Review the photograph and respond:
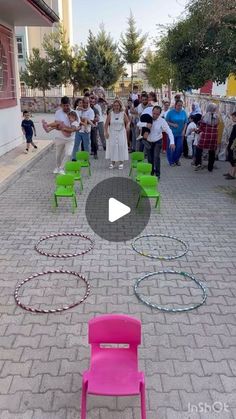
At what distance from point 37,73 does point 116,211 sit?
29.7m

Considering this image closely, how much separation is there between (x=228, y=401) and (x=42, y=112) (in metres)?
34.4

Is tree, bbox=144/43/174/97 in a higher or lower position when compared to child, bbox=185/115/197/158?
higher

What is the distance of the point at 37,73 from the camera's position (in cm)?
3325

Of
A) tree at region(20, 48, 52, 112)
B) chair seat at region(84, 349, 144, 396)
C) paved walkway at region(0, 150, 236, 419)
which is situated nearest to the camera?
chair seat at region(84, 349, 144, 396)

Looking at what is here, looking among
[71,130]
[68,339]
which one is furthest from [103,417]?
[71,130]

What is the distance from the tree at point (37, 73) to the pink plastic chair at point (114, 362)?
33.7 metres

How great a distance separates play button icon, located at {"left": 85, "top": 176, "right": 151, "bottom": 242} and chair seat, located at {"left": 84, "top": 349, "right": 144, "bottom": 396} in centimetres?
322

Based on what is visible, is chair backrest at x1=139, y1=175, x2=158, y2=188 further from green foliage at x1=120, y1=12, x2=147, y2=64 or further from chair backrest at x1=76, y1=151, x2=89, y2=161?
green foliage at x1=120, y1=12, x2=147, y2=64

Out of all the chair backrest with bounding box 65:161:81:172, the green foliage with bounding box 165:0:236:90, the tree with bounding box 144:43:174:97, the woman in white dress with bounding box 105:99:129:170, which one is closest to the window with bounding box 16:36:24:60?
the tree with bounding box 144:43:174:97

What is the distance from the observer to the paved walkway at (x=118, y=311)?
9.50ft

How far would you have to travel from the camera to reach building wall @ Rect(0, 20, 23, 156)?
39.6 ft

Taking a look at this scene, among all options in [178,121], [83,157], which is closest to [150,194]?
[83,157]

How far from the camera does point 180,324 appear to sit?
3.86m

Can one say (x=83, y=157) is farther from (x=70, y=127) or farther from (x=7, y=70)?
(x=7, y=70)
